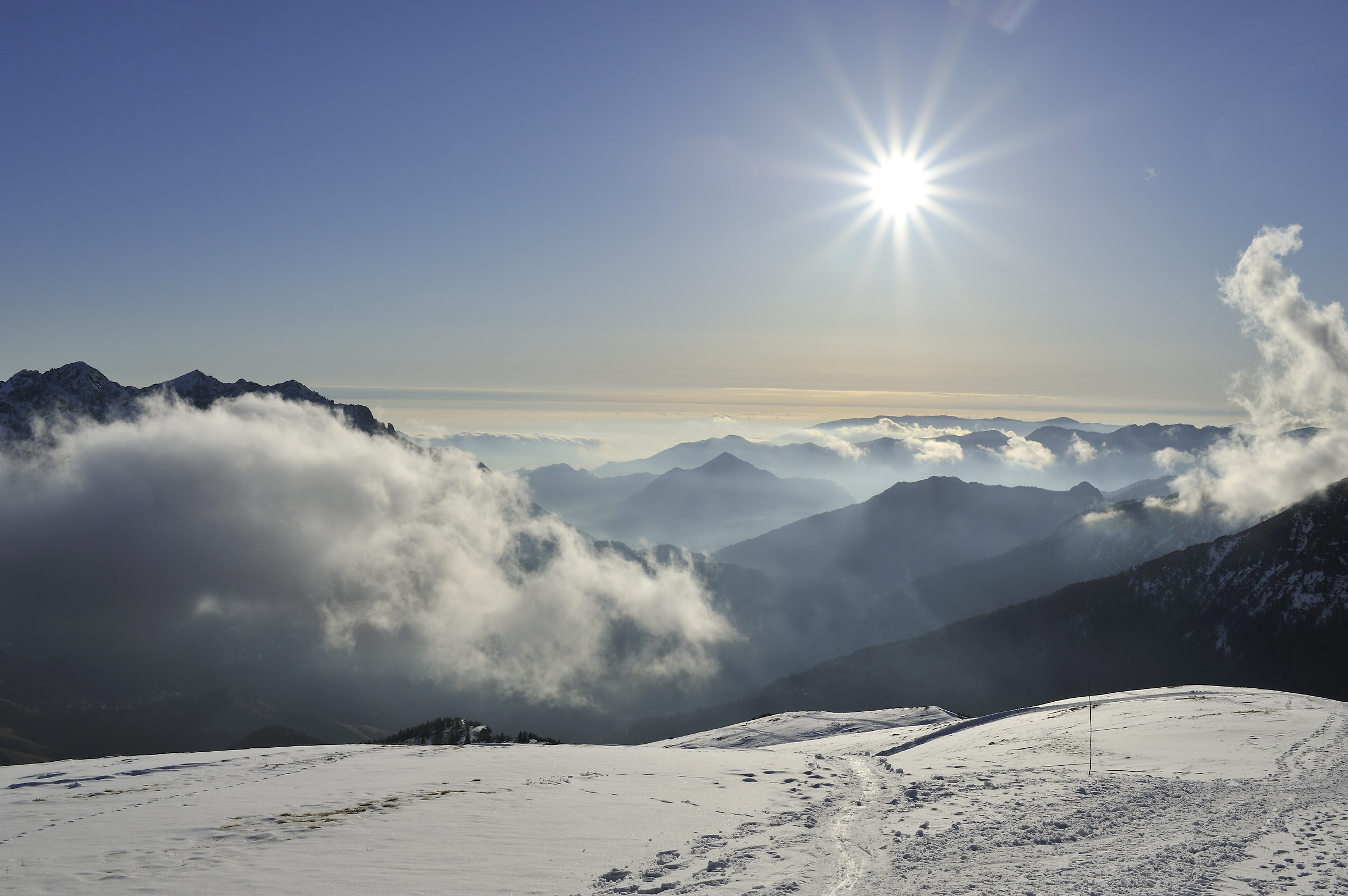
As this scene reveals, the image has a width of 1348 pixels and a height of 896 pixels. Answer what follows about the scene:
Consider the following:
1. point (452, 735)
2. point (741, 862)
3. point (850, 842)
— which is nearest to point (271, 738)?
point (452, 735)

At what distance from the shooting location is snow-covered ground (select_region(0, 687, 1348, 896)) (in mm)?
14789

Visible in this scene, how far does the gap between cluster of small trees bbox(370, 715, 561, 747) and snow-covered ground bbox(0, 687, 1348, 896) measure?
34.7 m

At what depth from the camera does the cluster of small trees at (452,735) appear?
6706 centimetres

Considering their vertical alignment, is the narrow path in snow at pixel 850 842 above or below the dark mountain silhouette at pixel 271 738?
above

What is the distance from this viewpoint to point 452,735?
231ft

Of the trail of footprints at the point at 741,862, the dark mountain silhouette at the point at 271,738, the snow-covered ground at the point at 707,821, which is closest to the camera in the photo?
the trail of footprints at the point at 741,862

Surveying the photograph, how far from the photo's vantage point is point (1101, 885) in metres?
14.0

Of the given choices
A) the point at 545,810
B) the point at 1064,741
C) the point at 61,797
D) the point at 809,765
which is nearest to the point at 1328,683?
the point at 1064,741

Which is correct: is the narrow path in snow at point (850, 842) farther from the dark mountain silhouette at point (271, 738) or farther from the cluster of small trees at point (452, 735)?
the dark mountain silhouette at point (271, 738)

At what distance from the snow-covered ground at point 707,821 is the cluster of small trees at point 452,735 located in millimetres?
34743

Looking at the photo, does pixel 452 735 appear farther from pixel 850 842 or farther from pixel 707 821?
A: pixel 850 842

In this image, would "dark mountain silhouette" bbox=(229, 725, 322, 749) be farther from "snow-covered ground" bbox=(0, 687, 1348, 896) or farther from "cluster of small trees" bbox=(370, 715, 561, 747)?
"snow-covered ground" bbox=(0, 687, 1348, 896)

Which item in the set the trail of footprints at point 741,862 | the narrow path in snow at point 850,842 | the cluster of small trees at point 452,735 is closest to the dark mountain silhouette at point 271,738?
the cluster of small trees at point 452,735

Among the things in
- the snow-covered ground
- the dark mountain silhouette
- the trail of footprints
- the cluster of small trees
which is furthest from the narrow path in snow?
the dark mountain silhouette
